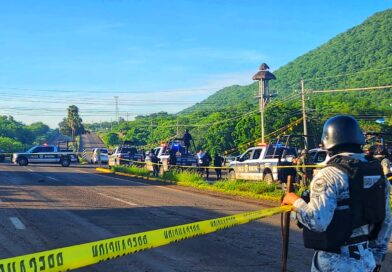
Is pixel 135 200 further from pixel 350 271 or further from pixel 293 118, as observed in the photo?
pixel 293 118

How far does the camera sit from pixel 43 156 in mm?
45406

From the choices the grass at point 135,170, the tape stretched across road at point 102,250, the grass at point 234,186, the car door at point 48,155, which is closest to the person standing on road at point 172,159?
the grass at point 135,170

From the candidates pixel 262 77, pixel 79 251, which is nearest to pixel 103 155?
pixel 262 77

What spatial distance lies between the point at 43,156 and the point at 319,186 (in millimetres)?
44592

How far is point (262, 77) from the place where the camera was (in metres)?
59.2

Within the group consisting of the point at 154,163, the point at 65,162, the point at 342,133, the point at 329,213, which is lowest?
the point at 65,162

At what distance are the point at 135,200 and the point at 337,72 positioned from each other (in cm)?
11280

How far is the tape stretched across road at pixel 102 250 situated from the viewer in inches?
117

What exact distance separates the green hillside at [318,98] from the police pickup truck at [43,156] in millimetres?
22247

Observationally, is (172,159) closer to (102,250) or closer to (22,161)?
(22,161)

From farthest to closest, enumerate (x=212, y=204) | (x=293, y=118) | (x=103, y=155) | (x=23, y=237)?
1. (x=293, y=118)
2. (x=103, y=155)
3. (x=212, y=204)
4. (x=23, y=237)

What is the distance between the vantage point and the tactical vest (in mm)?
3162

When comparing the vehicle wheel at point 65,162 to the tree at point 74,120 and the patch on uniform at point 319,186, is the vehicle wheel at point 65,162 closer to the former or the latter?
the patch on uniform at point 319,186

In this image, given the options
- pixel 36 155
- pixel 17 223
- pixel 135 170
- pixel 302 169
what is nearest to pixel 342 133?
pixel 17 223
